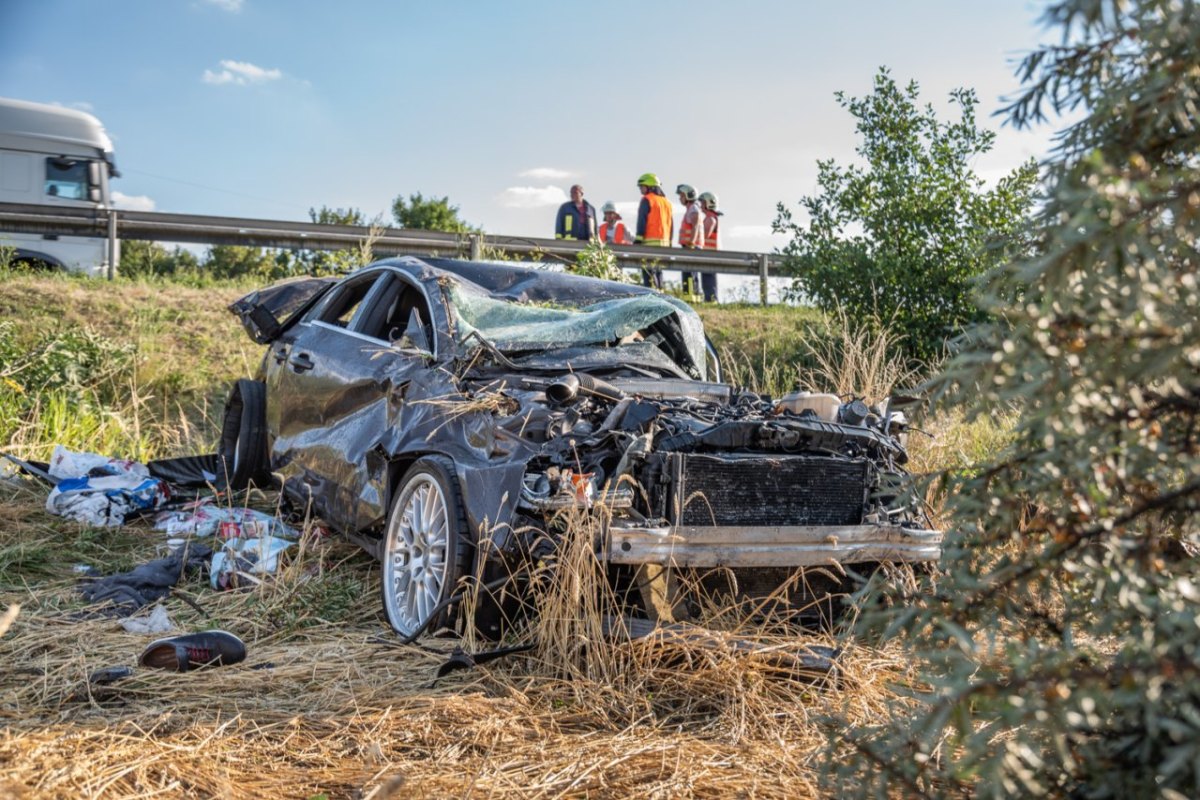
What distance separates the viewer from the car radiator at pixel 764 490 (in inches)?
175

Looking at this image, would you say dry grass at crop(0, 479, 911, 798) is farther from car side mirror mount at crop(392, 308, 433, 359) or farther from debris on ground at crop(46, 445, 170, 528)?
debris on ground at crop(46, 445, 170, 528)

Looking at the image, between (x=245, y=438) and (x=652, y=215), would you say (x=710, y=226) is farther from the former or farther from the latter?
(x=245, y=438)

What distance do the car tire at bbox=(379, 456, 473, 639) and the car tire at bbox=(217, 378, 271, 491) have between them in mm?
2711

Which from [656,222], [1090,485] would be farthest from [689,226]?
[1090,485]

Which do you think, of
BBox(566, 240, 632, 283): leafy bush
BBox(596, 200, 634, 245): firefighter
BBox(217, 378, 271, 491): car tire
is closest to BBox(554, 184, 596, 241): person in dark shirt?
BBox(596, 200, 634, 245): firefighter

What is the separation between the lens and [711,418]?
4887 mm

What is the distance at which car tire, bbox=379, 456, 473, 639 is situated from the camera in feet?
14.7

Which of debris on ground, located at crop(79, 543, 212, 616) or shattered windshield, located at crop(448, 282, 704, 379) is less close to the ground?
shattered windshield, located at crop(448, 282, 704, 379)

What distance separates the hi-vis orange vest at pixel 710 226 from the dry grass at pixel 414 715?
47.1ft

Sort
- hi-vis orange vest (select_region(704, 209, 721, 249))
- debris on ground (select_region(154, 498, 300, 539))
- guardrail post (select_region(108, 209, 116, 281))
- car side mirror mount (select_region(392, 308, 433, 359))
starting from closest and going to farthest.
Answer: car side mirror mount (select_region(392, 308, 433, 359)), debris on ground (select_region(154, 498, 300, 539)), guardrail post (select_region(108, 209, 116, 281)), hi-vis orange vest (select_region(704, 209, 721, 249))

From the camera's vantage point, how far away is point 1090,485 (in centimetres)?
188

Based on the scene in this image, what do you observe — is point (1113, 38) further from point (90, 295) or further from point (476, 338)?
point (90, 295)

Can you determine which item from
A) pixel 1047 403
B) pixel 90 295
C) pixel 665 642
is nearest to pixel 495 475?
pixel 665 642

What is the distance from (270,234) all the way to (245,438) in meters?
9.49
